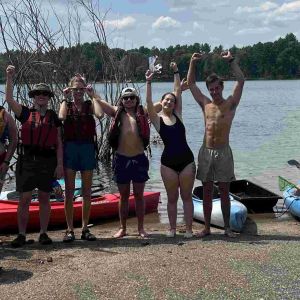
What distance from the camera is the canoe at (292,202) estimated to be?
325 inches

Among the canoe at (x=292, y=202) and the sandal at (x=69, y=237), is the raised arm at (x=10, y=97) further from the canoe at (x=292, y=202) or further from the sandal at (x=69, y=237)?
the canoe at (x=292, y=202)

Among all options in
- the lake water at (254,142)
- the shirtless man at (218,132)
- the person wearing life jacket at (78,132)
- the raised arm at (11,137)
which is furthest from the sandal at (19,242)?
the lake water at (254,142)

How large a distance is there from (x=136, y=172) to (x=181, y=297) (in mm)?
2087

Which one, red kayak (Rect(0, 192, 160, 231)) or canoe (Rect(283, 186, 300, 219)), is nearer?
red kayak (Rect(0, 192, 160, 231))

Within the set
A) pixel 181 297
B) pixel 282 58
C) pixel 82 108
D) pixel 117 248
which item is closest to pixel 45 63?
pixel 82 108

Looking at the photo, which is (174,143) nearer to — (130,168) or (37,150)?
(130,168)

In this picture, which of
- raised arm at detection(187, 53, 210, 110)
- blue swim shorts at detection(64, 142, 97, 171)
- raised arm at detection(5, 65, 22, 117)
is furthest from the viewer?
raised arm at detection(187, 53, 210, 110)

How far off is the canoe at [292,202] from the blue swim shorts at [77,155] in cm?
376

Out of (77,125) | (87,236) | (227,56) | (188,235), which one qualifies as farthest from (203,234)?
(227,56)

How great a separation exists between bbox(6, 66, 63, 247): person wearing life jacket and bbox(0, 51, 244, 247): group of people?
1cm

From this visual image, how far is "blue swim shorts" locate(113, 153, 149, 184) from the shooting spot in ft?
20.2

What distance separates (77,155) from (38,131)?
1.75 ft

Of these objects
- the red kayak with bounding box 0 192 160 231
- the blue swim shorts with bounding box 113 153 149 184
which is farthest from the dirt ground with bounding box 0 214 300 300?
the blue swim shorts with bounding box 113 153 149 184

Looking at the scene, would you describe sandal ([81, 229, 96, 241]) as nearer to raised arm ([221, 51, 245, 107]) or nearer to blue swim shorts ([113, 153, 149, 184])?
blue swim shorts ([113, 153, 149, 184])
